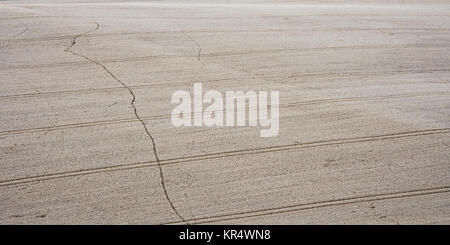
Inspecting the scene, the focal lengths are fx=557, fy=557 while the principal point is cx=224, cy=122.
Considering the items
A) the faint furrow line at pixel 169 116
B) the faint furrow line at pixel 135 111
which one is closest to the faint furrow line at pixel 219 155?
the faint furrow line at pixel 135 111

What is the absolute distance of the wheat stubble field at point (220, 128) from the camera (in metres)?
6.61

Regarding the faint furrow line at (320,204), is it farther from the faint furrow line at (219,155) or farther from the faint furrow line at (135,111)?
the faint furrow line at (219,155)

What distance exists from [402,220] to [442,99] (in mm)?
4263

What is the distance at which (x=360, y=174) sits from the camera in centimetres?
729

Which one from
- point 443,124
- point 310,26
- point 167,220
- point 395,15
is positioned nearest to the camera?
point 167,220

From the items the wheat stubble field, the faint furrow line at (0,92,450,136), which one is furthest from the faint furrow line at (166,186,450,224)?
the faint furrow line at (0,92,450,136)

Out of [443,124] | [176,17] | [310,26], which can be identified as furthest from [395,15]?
[443,124]

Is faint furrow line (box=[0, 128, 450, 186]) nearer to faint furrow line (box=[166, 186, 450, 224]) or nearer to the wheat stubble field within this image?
the wheat stubble field

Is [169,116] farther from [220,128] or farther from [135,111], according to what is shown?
[220,128]

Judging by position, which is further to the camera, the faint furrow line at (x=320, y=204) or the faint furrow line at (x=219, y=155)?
the faint furrow line at (x=219, y=155)

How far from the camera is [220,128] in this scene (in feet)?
28.7

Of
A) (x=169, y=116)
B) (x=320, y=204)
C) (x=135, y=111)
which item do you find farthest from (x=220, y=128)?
(x=320, y=204)

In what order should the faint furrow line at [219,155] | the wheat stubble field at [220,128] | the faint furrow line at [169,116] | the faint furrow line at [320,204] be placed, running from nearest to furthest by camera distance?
the faint furrow line at [320,204]
the wheat stubble field at [220,128]
the faint furrow line at [219,155]
the faint furrow line at [169,116]
